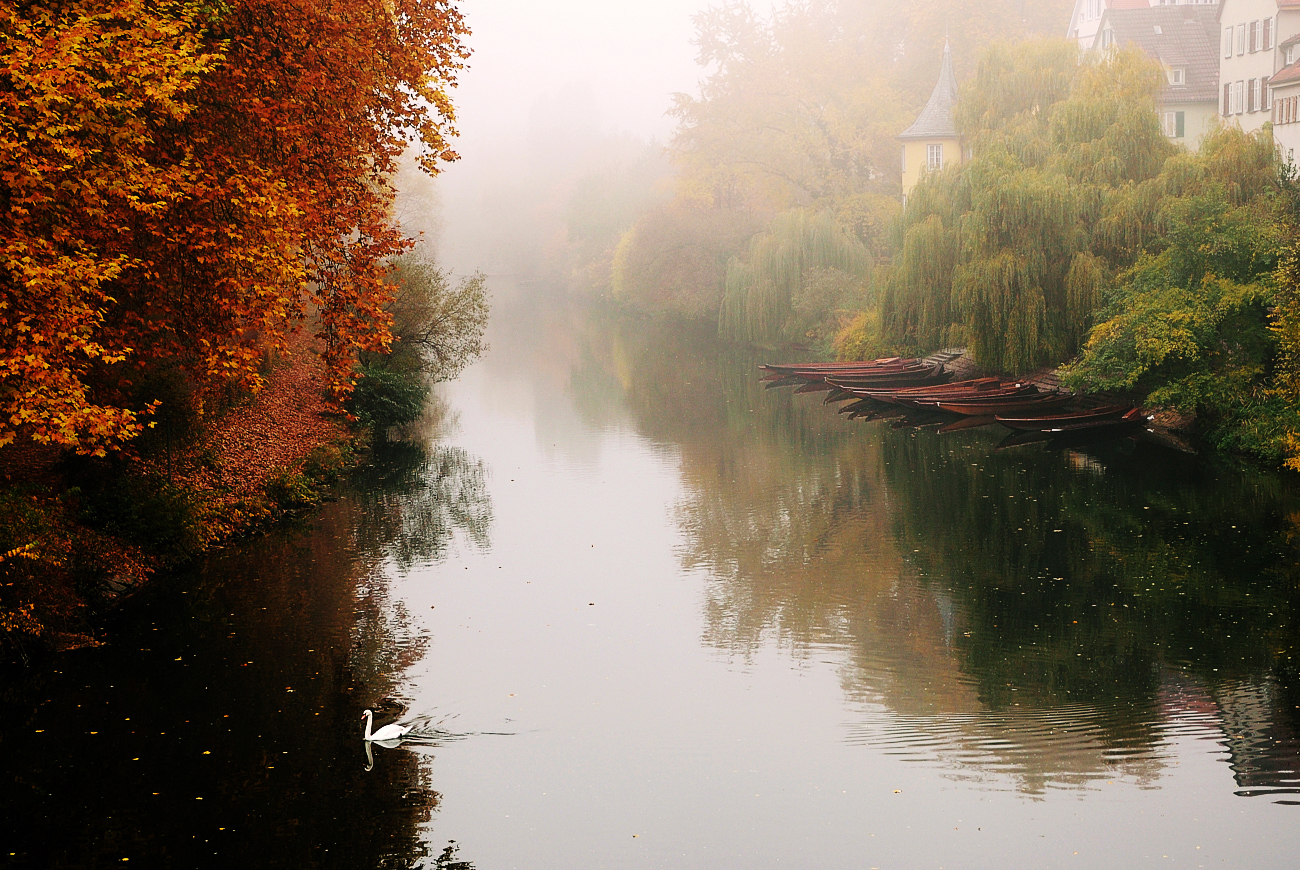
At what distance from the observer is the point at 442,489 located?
23.2 metres

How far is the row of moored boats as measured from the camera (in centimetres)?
2706

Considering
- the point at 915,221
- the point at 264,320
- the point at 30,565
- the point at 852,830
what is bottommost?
the point at 852,830

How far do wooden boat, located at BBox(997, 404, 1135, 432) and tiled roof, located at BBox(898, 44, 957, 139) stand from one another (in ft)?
68.2

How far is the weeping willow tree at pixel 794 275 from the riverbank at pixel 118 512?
25.0 m

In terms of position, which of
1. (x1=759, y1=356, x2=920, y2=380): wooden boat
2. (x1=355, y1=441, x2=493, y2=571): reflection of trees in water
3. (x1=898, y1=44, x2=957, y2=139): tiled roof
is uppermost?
(x1=898, y1=44, x2=957, y2=139): tiled roof

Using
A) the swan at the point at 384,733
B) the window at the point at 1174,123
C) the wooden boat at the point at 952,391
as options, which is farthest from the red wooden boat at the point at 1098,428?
the window at the point at 1174,123

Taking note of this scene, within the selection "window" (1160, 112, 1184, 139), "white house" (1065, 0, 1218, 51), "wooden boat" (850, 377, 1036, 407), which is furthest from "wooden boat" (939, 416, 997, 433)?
"white house" (1065, 0, 1218, 51)

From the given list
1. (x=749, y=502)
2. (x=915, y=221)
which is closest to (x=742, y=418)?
(x=915, y=221)

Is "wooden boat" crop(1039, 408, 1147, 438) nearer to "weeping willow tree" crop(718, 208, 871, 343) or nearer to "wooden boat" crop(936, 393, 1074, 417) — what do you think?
"wooden boat" crop(936, 393, 1074, 417)

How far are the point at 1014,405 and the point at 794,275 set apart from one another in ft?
56.0

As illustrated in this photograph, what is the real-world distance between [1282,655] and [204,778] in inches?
442

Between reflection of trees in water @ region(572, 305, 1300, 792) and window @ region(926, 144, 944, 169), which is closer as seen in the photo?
reflection of trees in water @ region(572, 305, 1300, 792)

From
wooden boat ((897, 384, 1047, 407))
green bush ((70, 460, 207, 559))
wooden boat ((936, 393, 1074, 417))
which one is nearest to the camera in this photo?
green bush ((70, 460, 207, 559))

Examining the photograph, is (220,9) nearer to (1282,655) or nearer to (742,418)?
(1282,655)
